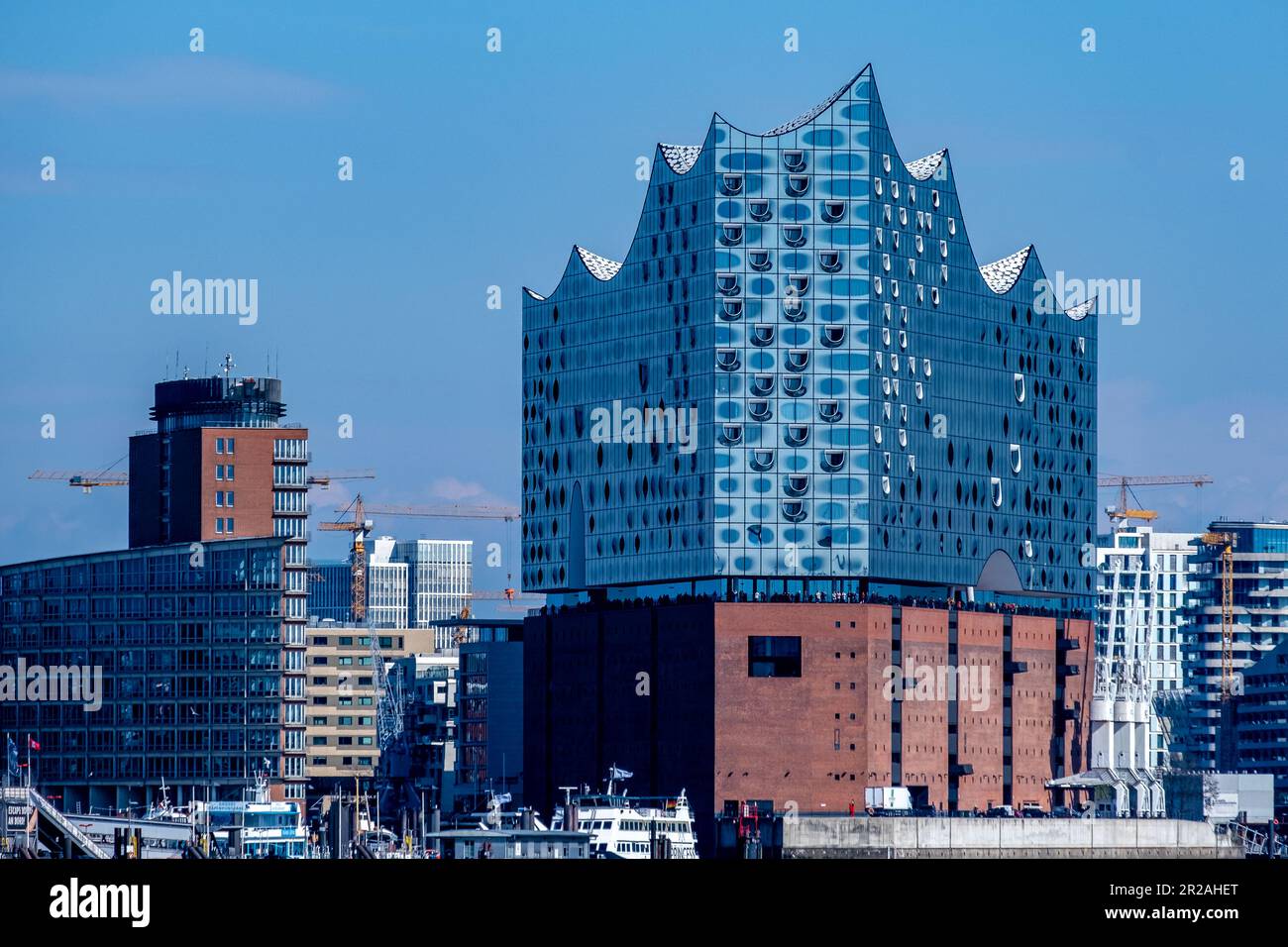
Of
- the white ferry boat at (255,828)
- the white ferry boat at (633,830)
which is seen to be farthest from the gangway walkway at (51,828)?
the white ferry boat at (633,830)

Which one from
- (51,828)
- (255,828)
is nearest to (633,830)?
(255,828)

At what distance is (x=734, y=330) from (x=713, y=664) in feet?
79.7

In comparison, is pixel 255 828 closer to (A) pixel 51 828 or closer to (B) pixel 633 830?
(A) pixel 51 828

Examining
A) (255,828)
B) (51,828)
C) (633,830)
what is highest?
(51,828)

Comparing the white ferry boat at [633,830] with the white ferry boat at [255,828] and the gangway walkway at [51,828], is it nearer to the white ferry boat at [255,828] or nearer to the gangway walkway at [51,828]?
the white ferry boat at [255,828]

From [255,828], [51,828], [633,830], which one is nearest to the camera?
[51,828]

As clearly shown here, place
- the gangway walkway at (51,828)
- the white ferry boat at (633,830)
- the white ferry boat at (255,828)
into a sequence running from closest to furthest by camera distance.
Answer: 1. the gangway walkway at (51,828)
2. the white ferry boat at (633,830)
3. the white ferry boat at (255,828)

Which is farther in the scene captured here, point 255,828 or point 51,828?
point 255,828

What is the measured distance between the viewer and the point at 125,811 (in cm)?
18788

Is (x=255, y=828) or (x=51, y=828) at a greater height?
(x=51, y=828)

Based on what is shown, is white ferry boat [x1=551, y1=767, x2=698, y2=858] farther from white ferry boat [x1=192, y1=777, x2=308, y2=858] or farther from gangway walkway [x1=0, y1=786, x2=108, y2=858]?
gangway walkway [x1=0, y1=786, x2=108, y2=858]

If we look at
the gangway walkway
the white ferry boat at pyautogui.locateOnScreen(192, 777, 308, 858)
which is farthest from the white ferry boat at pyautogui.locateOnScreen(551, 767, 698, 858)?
the gangway walkway
